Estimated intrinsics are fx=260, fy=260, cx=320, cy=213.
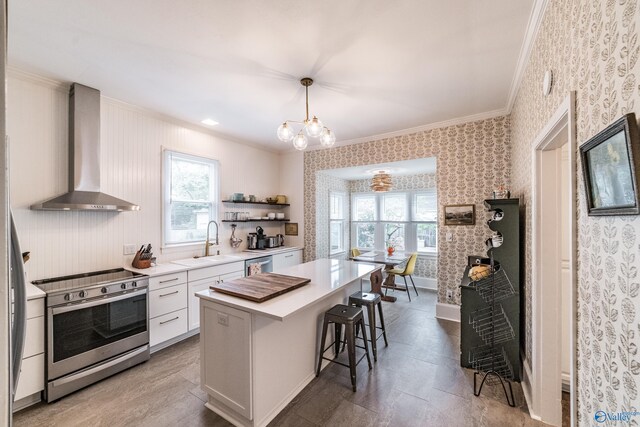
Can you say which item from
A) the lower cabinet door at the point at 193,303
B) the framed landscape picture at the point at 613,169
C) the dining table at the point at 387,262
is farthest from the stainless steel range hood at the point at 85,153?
the dining table at the point at 387,262

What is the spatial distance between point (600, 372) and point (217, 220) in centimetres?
422

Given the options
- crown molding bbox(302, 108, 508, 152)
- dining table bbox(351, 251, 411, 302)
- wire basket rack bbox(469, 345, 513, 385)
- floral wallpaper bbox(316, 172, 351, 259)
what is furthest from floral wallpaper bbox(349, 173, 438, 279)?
wire basket rack bbox(469, 345, 513, 385)

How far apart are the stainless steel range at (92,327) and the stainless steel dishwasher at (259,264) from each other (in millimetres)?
1400

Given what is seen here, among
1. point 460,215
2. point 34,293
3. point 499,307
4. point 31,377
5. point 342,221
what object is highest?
point 460,215

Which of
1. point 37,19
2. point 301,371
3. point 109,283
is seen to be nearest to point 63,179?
point 109,283

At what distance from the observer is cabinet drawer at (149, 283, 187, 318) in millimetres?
2801

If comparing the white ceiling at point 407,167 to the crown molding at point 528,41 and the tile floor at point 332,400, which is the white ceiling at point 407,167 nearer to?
the crown molding at point 528,41

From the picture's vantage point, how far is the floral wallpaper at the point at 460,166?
343 centimetres

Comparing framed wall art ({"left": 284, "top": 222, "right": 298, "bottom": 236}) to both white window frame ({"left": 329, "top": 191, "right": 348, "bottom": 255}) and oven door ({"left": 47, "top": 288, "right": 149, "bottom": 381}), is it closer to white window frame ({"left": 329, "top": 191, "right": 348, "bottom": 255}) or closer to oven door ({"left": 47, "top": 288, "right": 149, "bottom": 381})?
white window frame ({"left": 329, "top": 191, "right": 348, "bottom": 255})

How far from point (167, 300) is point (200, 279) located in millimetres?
427

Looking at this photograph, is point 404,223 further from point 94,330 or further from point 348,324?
point 94,330

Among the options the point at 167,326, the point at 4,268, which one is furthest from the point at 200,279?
the point at 4,268

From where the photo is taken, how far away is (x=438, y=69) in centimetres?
241

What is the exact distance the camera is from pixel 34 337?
2.08 meters
